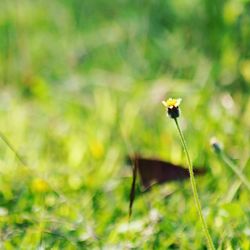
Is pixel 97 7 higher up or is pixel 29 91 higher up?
pixel 97 7

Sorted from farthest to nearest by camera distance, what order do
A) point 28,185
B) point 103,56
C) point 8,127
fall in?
point 103,56, point 8,127, point 28,185

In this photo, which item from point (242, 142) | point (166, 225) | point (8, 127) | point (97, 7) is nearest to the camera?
point (166, 225)

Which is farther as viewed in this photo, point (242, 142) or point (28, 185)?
point (242, 142)

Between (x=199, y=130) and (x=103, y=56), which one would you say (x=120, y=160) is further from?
(x=103, y=56)

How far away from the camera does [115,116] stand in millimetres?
2164

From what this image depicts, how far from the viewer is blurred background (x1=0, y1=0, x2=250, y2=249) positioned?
1.50 metres

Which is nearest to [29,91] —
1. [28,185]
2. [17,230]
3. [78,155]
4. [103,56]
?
[103,56]

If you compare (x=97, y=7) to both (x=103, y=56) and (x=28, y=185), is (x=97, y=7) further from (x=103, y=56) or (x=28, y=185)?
(x=28, y=185)

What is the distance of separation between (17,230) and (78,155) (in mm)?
482

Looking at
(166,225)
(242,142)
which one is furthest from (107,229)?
(242,142)

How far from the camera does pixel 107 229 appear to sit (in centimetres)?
153

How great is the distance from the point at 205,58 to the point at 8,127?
29.7 inches

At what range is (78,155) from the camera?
76.3 inches

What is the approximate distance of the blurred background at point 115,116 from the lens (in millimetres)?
1501
